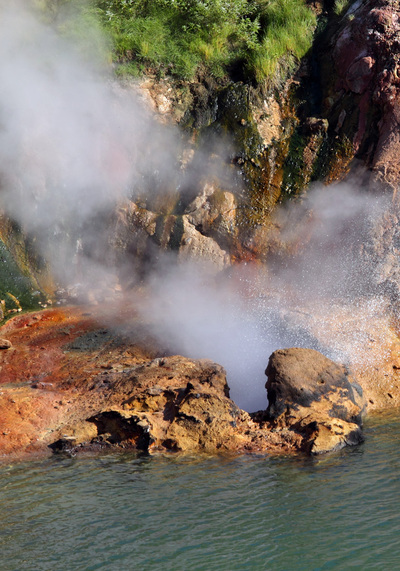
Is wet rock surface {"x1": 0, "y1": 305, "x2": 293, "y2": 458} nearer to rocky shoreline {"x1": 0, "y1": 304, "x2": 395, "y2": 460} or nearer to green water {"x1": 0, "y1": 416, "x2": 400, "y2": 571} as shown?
rocky shoreline {"x1": 0, "y1": 304, "x2": 395, "y2": 460}

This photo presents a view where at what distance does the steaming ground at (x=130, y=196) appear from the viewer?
830 cm

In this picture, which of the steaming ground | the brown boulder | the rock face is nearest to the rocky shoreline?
the rock face

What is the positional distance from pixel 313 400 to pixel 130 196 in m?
5.64

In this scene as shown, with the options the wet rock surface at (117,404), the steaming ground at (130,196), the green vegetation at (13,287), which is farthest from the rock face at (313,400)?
the green vegetation at (13,287)

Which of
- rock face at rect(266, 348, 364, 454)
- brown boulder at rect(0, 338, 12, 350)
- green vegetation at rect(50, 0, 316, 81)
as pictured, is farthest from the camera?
green vegetation at rect(50, 0, 316, 81)

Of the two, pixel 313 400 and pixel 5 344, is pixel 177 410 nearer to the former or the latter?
pixel 313 400

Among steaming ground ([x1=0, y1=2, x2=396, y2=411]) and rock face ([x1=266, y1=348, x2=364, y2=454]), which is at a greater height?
steaming ground ([x1=0, y1=2, x2=396, y2=411])

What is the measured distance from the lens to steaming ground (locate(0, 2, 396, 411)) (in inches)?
327

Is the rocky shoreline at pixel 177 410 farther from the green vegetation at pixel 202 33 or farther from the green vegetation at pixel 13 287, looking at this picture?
the green vegetation at pixel 202 33

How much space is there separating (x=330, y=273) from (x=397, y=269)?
993 millimetres

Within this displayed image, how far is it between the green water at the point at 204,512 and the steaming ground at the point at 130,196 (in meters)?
2.79

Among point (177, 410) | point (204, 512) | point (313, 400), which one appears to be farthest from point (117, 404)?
point (204, 512)

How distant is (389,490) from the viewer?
448 cm

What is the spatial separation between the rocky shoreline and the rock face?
10 mm
